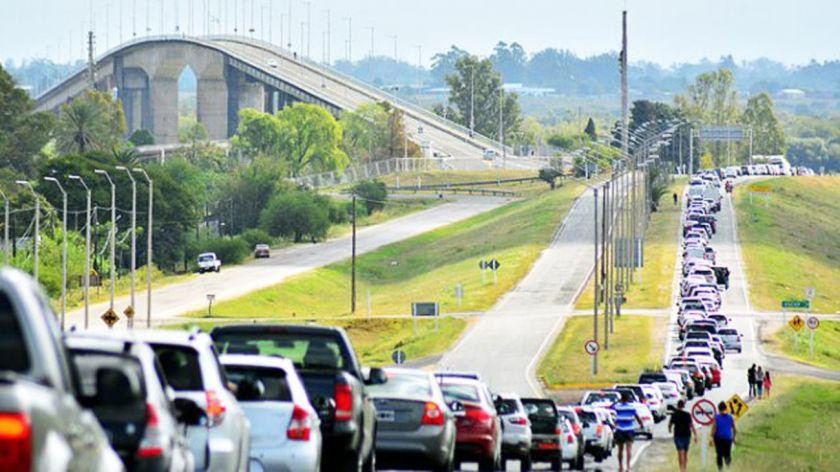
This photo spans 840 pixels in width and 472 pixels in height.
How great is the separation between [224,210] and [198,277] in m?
49.1

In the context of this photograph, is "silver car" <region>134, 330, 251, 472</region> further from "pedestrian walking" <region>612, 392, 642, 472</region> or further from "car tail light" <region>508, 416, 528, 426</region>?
"pedestrian walking" <region>612, 392, 642, 472</region>

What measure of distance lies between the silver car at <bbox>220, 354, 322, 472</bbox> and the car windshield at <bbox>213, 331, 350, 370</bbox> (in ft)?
8.26

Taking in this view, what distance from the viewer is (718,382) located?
8638cm

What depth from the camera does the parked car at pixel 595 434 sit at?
47125mm

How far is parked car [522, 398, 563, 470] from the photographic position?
39562 mm

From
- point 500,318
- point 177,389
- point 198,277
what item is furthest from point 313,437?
point 198,277

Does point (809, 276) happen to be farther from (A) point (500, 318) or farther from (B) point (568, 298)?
(A) point (500, 318)

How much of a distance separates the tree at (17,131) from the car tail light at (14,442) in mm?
177688

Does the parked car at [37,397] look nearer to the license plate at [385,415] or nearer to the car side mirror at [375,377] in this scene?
the car side mirror at [375,377]

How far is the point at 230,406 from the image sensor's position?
17.1 meters

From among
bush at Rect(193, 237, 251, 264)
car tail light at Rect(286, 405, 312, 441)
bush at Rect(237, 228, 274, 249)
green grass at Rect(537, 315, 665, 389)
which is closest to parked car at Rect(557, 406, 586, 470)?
car tail light at Rect(286, 405, 312, 441)

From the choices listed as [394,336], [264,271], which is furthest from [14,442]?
[264,271]

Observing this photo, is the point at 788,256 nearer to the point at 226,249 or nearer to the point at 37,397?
the point at 226,249

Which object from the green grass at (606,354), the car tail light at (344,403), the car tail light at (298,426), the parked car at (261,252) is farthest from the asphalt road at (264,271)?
the car tail light at (298,426)
